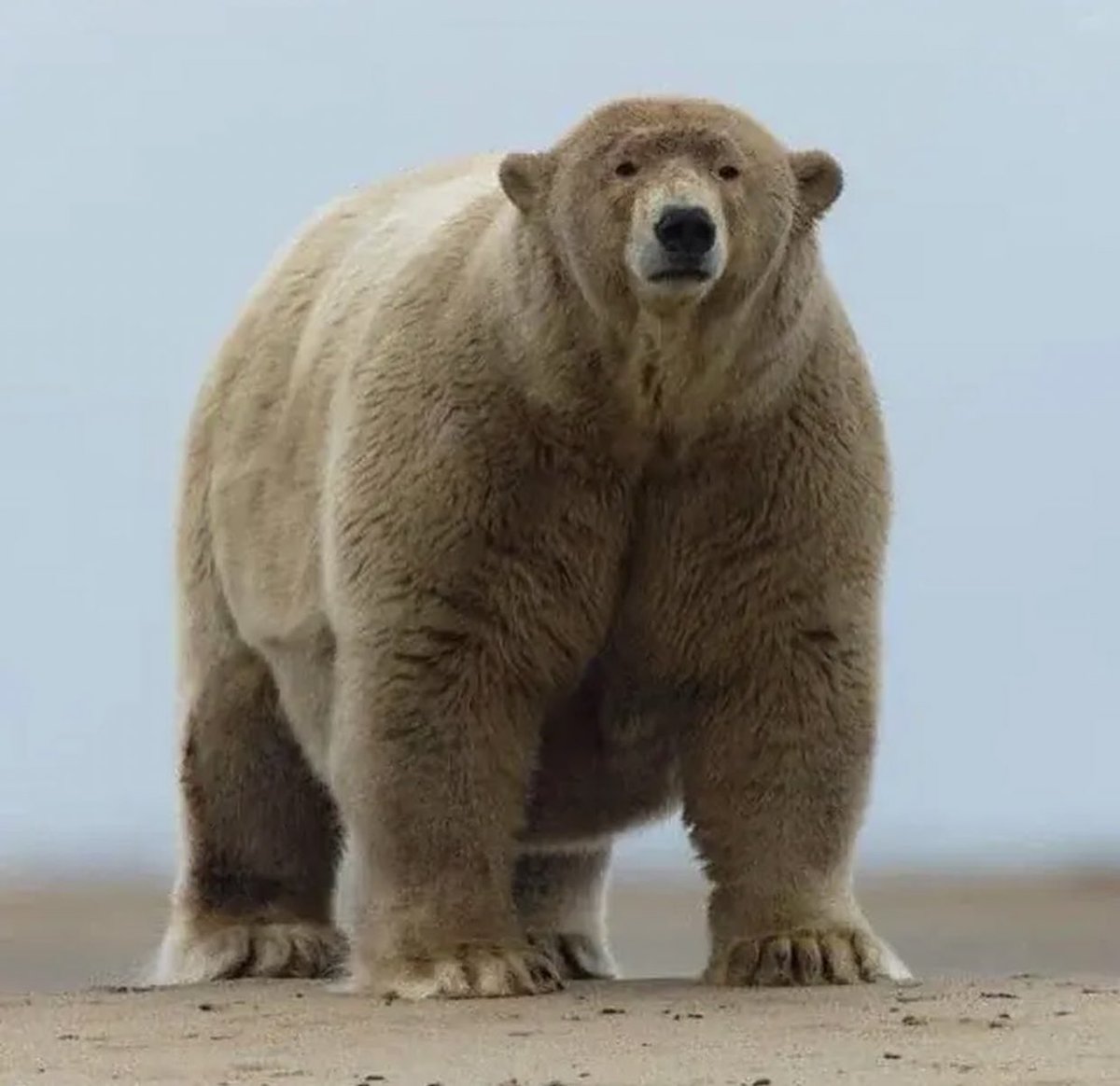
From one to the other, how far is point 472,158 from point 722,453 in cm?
207

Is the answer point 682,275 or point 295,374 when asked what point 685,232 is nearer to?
point 682,275

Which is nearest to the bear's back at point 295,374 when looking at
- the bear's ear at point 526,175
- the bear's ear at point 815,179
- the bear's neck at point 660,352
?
the bear's ear at point 526,175

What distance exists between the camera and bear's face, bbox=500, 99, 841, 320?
9.82 m

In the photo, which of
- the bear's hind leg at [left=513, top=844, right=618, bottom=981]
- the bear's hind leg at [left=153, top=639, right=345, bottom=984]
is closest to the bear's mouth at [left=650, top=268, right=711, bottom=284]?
the bear's hind leg at [left=153, top=639, right=345, bottom=984]

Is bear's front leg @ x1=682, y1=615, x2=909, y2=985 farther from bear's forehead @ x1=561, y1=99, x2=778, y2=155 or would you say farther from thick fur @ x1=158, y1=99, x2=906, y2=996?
bear's forehead @ x1=561, y1=99, x2=778, y2=155

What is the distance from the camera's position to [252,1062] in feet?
29.1

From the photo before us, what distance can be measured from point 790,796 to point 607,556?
2.45 ft

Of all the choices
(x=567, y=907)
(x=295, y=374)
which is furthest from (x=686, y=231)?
(x=567, y=907)

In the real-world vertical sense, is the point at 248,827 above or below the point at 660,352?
below

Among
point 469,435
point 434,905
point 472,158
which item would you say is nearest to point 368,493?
point 469,435

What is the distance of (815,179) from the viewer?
1038 cm

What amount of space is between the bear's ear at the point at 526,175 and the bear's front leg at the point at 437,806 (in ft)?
3.42

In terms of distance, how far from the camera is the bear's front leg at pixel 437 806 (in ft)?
33.8

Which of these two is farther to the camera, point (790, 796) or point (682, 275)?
point (790, 796)
